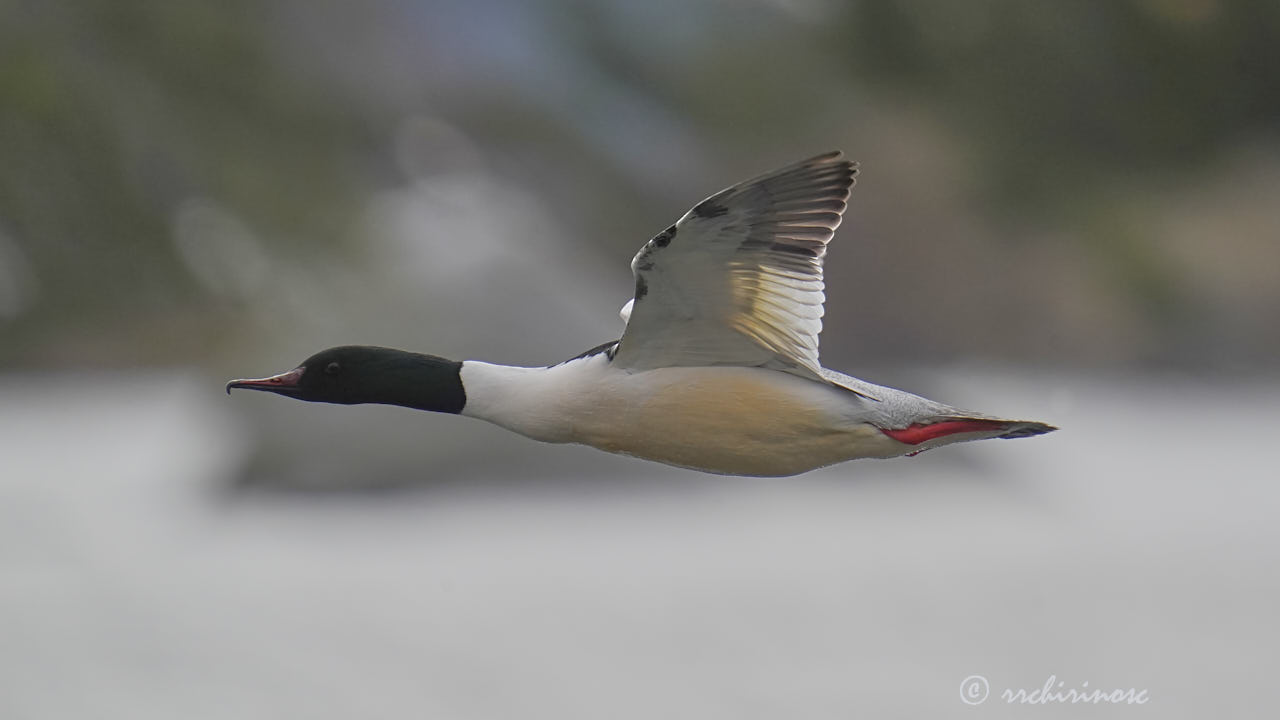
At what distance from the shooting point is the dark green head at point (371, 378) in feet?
9.71

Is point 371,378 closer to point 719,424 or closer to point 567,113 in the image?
point 719,424

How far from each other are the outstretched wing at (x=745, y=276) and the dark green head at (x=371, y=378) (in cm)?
41

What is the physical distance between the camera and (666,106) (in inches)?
659

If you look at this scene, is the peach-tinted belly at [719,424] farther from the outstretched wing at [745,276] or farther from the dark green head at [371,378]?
the dark green head at [371,378]

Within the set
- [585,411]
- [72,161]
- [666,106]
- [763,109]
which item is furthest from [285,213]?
[585,411]

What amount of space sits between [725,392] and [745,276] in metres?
0.26

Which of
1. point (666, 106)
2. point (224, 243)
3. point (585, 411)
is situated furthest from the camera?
point (666, 106)

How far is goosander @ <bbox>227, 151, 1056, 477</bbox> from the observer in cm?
275

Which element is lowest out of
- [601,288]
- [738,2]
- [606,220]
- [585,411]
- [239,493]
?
[585,411]

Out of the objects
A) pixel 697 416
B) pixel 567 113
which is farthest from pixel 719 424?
pixel 567 113

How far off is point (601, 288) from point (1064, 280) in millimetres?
5937

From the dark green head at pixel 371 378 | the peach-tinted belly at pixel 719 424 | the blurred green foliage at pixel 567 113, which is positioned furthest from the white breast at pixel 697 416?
the blurred green foliage at pixel 567 113

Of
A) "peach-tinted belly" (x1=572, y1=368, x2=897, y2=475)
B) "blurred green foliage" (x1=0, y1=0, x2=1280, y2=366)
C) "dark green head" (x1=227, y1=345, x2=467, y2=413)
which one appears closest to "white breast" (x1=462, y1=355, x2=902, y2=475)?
"peach-tinted belly" (x1=572, y1=368, x2=897, y2=475)

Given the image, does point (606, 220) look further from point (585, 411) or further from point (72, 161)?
point (585, 411)
